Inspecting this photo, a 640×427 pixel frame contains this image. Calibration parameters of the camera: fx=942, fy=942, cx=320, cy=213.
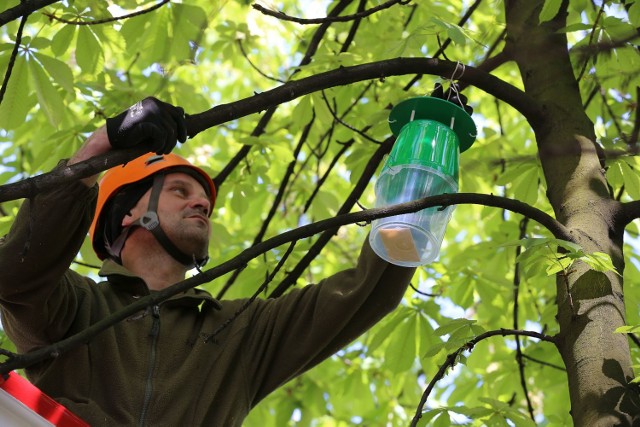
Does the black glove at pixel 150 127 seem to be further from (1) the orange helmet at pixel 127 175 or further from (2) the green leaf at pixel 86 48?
(2) the green leaf at pixel 86 48

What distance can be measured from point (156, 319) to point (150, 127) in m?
0.84

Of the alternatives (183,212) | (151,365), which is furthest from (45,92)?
(151,365)

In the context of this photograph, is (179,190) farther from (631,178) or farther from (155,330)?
(631,178)

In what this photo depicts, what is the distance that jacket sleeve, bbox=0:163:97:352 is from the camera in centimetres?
229

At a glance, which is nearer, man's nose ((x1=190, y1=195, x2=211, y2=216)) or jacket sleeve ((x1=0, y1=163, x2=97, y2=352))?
jacket sleeve ((x1=0, y1=163, x2=97, y2=352))

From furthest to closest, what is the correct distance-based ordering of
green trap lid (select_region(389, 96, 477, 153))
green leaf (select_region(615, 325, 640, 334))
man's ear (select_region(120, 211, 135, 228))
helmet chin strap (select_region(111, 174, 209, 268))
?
man's ear (select_region(120, 211, 135, 228)) → helmet chin strap (select_region(111, 174, 209, 268)) → green trap lid (select_region(389, 96, 477, 153)) → green leaf (select_region(615, 325, 640, 334))

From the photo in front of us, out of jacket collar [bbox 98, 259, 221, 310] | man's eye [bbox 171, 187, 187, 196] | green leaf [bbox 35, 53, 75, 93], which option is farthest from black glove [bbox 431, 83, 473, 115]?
green leaf [bbox 35, 53, 75, 93]

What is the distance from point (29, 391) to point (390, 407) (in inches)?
128

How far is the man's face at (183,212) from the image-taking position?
303 centimetres

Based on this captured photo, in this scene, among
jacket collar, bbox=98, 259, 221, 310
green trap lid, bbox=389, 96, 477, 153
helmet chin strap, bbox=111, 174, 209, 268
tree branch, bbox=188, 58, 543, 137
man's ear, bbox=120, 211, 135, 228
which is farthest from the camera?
man's ear, bbox=120, 211, 135, 228

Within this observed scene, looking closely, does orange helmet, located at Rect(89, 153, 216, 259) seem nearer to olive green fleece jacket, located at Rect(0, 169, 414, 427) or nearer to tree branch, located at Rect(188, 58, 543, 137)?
olive green fleece jacket, located at Rect(0, 169, 414, 427)

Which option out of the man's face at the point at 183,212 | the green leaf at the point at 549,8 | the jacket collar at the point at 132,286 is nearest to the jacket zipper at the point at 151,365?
the jacket collar at the point at 132,286

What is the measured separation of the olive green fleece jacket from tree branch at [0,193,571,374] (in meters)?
0.49

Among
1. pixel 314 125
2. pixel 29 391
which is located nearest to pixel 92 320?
pixel 29 391
